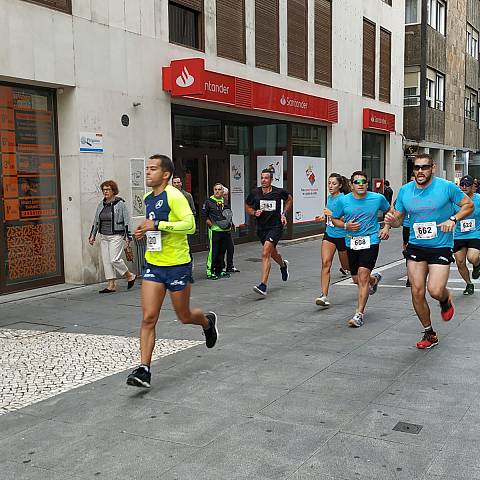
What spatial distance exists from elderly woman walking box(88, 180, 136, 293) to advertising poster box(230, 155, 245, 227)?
617 centimetres

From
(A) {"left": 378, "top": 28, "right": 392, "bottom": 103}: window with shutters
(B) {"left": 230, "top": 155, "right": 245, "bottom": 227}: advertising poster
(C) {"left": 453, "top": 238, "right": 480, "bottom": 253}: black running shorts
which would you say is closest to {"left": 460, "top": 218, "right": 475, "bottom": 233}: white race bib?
(C) {"left": 453, "top": 238, "right": 480, "bottom": 253}: black running shorts

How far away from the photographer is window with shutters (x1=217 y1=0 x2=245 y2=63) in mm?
13781

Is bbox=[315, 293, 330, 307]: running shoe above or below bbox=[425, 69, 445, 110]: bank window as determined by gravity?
below

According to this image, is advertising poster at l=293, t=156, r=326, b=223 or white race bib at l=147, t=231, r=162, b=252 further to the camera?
advertising poster at l=293, t=156, r=326, b=223

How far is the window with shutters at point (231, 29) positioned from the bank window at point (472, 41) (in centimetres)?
2439

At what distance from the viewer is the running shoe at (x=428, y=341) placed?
615cm

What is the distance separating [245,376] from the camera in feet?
17.6

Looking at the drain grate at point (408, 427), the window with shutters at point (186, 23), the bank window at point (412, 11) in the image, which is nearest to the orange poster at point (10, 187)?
the window with shutters at point (186, 23)

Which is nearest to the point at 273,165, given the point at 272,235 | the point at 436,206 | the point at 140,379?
the point at 272,235

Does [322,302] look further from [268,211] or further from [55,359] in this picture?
[55,359]

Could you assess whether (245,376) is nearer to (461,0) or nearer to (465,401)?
(465,401)

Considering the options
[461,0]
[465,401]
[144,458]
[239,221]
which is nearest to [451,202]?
[465,401]

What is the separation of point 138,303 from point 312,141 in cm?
1115

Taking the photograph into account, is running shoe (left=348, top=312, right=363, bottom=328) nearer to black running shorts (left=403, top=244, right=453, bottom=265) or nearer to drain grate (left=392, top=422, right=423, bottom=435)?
black running shorts (left=403, top=244, right=453, bottom=265)
